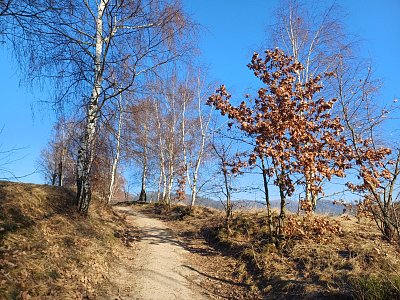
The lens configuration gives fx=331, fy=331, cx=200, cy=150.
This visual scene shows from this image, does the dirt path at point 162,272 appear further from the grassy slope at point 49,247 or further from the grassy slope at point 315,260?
the grassy slope at point 315,260

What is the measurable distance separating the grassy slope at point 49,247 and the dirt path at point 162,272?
735 millimetres

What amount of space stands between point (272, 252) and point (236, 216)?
4.28m

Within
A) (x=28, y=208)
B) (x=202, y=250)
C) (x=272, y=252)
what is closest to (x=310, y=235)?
(x=272, y=252)

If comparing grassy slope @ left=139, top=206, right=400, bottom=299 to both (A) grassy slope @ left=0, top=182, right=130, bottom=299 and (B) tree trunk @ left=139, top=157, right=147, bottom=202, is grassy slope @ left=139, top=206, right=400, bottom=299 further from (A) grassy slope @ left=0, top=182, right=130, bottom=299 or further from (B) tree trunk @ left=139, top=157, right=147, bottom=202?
(B) tree trunk @ left=139, top=157, right=147, bottom=202

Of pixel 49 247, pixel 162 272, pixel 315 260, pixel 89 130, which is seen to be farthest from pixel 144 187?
pixel 315 260

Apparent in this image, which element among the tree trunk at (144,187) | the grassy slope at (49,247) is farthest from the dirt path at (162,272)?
the tree trunk at (144,187)

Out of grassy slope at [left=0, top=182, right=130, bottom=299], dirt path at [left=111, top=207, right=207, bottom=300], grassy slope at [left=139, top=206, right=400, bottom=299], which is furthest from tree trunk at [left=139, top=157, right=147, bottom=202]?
grassy slope at [left=0, top=182, right=130, bottom=299]

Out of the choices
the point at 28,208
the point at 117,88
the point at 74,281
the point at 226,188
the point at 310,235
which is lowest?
the point at 74,281

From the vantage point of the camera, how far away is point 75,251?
7.54m

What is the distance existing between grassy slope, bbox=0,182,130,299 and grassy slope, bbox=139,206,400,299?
3569 mm

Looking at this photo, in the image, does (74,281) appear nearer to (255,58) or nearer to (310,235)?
(310,235)

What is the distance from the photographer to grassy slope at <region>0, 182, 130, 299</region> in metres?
5.67

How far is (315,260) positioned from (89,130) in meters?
7.08

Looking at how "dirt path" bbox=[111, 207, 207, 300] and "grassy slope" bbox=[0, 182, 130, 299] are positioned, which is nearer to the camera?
"grassy slope" bbox=[0, 182, 130, 299]
